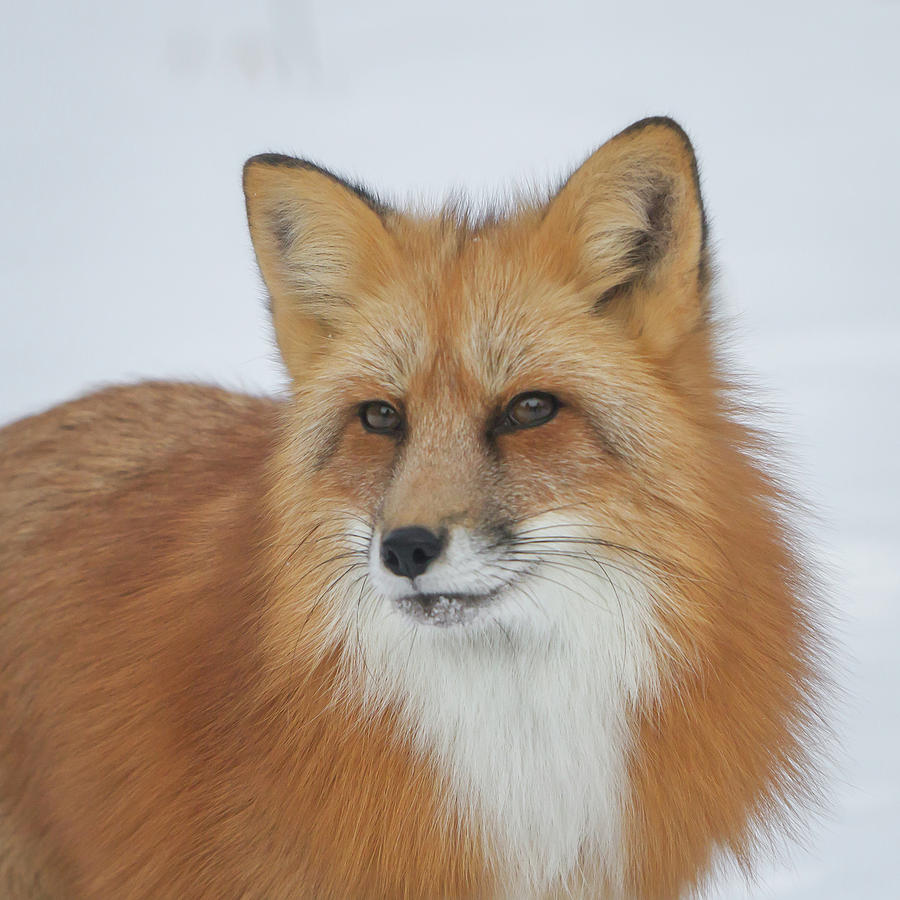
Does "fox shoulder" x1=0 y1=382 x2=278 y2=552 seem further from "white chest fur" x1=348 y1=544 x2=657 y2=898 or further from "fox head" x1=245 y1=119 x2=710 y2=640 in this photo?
"white chest fur" x1=348 y1=544 x2=657 y2=898

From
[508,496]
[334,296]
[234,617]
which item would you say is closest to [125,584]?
[234,617]

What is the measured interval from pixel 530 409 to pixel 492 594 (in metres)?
0.49

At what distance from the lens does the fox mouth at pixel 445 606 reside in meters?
2.73

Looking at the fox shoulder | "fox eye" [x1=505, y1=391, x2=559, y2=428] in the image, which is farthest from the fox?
the fox shoulder

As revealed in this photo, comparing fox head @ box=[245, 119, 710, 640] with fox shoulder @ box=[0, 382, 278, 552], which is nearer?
fox head @ box=[245, 119, 710, 640]

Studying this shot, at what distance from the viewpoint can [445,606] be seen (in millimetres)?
2742

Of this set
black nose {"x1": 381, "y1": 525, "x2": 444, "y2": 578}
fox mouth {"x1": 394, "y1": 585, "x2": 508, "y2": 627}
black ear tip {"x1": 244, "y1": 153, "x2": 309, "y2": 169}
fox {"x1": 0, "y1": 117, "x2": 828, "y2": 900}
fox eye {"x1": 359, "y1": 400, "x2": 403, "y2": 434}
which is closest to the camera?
black nose {"x1": 381, "y1": 525, "x2": 444, "y2": 578}

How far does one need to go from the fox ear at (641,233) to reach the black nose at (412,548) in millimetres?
866

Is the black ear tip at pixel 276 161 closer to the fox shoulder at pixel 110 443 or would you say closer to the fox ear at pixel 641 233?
the fox ear at pixel 641 233

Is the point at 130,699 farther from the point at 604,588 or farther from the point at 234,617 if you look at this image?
the point at 604,588

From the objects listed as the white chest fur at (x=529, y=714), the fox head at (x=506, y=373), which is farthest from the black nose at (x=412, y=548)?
the white chest fur at (x=529, y=714)

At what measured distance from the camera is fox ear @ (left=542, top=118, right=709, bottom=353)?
2945 mm

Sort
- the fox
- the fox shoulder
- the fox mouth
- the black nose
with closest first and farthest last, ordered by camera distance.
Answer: the black nose, the fox mouth, the fox, the fox shoulder

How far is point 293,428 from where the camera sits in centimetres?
326
